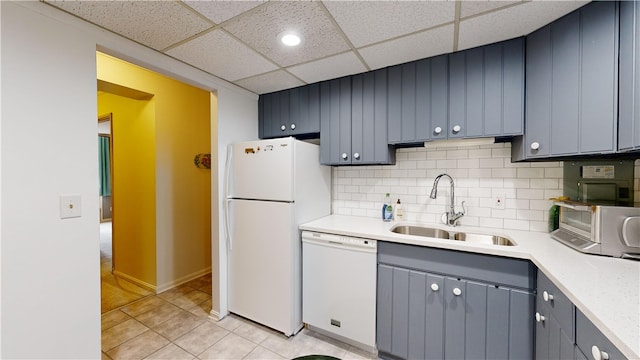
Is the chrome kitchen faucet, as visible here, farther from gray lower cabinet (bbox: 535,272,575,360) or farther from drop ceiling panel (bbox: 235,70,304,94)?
drop ceiling panel (bbox: 235,70,304,94)

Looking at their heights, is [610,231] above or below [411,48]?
below

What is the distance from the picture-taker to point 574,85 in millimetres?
1370

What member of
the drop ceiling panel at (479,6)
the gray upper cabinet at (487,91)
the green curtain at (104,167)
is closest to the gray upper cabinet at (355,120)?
the gray upper cabinet at (487,91)

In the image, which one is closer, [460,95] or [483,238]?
[460,95]

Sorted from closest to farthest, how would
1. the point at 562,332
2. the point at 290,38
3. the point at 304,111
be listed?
the point at 562,332
the point at 290,38
the point at 304,111

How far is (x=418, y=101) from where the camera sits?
196 centimetres

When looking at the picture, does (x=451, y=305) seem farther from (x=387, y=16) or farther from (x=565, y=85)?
(x=387, y=16)

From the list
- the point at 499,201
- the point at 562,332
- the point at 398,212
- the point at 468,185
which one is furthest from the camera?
the point at 398,212

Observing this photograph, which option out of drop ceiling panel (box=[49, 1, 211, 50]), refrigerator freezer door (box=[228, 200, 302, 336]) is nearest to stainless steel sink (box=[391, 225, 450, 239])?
refrigerator freezer door (box=[228, 200, 302, 336])

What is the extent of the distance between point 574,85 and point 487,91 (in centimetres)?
44

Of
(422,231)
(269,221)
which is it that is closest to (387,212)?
(422,231)

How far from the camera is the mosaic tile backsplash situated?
189cm

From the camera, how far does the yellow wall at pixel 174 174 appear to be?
111 inches

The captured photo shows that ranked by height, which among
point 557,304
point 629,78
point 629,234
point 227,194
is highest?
point 629,78
